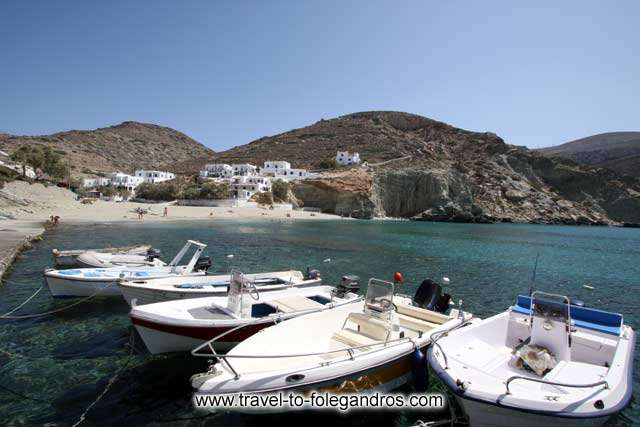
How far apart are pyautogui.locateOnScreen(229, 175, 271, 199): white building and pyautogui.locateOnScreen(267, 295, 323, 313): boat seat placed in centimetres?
7056

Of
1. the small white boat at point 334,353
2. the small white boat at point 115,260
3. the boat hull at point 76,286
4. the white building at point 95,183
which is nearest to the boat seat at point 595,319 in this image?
the small white boat at point 334,353

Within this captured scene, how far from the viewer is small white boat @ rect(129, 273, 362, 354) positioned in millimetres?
8055

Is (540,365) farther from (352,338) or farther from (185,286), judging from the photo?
(185,286)

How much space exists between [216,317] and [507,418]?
259 inches

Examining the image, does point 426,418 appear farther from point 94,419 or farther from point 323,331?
point 94,419

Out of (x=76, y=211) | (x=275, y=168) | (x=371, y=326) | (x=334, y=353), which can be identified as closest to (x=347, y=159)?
(x=275, y=168)

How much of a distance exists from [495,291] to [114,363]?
16310 millimetres

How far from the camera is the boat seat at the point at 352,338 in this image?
713cm

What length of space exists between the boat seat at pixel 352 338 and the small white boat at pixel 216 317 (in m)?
1.73

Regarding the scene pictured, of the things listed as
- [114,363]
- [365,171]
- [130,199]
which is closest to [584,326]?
[114,363]

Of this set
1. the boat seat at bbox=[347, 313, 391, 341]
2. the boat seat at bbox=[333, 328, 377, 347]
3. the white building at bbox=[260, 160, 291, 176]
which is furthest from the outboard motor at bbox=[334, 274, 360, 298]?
the white building at bbox=[260, 160, 291, 176]

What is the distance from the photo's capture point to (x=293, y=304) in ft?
32.9

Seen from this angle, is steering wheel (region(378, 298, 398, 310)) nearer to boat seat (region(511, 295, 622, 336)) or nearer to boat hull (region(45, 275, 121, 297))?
boat seat (region(511, 295, 622, 336))

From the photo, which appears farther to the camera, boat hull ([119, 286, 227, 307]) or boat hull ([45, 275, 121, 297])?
boat hull ([45, 275, 121, 297])
